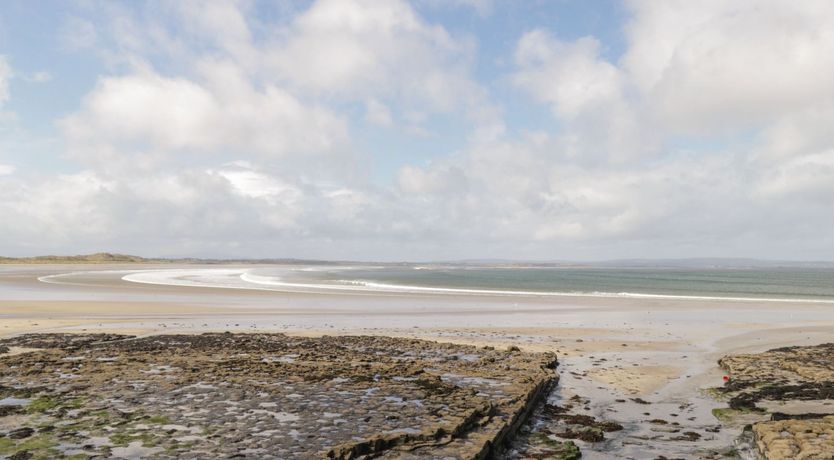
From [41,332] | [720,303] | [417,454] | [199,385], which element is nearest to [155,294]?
[41,332]

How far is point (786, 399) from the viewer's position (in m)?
12.6

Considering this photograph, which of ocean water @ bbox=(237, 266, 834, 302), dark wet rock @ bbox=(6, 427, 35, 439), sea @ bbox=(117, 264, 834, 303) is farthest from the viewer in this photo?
ocean water @ bbox=(237, 266, 834, 302)

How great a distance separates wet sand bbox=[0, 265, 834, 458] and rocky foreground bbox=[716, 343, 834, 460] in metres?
Result: 0.70

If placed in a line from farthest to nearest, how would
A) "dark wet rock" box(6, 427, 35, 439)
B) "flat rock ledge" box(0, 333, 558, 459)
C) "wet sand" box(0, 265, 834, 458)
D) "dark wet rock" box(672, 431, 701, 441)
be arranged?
"wet sand" box(0, 265, 834, 458) < "dark wet rock" box(672, 431, 701, 441) < "dark wet rock" box(6, 427, 35, 439) < "flat rock ledge" box(0, 333, 558, 459)

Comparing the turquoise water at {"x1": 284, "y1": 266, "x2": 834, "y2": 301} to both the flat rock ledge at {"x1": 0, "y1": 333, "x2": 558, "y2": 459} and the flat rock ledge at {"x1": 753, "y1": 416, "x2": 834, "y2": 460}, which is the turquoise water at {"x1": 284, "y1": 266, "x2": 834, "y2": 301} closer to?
the flat rock ledge at {"x1": 0, "y1": 333, "x2": 558, "y2": 459}

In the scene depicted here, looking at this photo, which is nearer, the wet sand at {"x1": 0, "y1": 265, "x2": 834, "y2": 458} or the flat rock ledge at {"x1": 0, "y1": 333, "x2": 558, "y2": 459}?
the flat rock ledge at {"x1": 0, "y1": 333, "x2": 558, "y2": 459}

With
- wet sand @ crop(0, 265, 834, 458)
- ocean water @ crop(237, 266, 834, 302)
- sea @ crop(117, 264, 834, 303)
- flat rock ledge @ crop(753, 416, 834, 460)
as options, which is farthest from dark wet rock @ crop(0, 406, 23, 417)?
ocean water @ crop(237, 266, 834, 302)

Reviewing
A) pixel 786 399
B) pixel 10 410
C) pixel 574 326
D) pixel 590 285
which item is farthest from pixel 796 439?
pixel 590 285

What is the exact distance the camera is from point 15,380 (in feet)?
43.3

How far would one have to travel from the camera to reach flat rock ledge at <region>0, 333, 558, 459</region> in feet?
28.8

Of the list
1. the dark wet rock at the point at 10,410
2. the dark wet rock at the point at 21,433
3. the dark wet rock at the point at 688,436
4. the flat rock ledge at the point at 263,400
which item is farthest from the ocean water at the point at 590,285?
the dark wet rock at the point at 21,433

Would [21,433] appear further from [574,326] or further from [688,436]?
[574,326]

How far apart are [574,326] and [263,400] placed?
779 inches

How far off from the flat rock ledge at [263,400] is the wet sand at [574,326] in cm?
213
